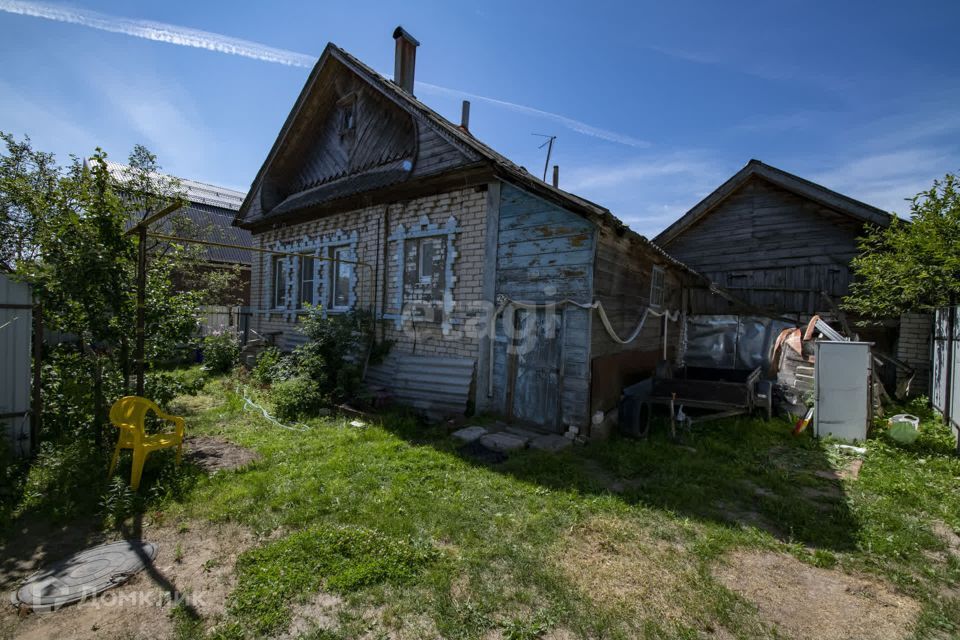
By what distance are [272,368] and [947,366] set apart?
43.1ft

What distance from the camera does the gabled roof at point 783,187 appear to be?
31.0 ft

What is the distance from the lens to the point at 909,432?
6332 mm

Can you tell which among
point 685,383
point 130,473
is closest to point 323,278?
point 130,473

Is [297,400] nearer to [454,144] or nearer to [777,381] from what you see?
[454,144]

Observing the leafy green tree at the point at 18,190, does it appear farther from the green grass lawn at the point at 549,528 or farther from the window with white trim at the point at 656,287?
the window with white trim at the point at 656,287

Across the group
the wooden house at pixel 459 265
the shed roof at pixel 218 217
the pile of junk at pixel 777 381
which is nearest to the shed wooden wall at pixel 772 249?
the pile of junk at pixel 777 381

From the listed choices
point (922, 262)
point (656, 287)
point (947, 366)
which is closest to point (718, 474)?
point (656, 287)

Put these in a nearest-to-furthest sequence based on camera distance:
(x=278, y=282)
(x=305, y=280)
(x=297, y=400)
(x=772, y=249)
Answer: (x=297, y=400), (x=772, y=249), (x=305, y=280), (x=278, y=282)

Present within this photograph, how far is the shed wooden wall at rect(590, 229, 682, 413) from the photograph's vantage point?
263 inches

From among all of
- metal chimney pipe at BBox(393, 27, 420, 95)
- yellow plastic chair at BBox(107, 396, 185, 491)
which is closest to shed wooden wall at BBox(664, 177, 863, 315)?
metal chimney pipe at BBox(393, 27, 420, 95)

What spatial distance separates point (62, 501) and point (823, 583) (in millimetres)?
6834

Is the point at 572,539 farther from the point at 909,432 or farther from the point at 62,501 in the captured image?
the point at 909,432

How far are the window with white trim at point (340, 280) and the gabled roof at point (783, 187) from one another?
368 inches

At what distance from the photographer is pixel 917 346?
9.12m
